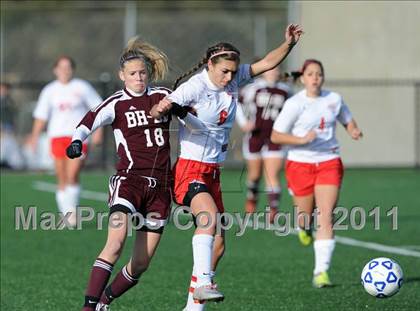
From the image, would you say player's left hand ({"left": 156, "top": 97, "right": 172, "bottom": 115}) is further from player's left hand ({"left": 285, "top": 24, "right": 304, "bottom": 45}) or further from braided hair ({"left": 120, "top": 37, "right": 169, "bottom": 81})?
player's left hand ({"left": 285, "top": 24, "right": 304, "bottom": 45})

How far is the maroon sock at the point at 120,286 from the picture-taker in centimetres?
726

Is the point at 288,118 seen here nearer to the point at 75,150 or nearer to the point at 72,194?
the point at 75,150

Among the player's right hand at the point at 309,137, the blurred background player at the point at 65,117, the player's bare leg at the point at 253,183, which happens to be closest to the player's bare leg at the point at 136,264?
the player's right hand at the point at 309,137

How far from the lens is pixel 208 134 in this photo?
743cm

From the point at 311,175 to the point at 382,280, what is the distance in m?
→ 2.16

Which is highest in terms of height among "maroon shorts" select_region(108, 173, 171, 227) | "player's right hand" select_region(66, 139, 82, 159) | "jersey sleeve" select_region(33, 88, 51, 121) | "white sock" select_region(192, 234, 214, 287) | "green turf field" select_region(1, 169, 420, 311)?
"jersey sleeve" select_region(33, 88, 51, 121)

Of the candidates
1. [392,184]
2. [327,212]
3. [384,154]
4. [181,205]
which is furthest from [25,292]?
[384,154]

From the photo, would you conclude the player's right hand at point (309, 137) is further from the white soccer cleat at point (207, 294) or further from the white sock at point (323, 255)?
the white soccer cleat at point (207, 294)

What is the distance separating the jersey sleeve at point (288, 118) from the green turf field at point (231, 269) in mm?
649

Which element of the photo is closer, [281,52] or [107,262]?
[107,262]

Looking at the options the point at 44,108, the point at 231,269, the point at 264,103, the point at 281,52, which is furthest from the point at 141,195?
the point at 264,103

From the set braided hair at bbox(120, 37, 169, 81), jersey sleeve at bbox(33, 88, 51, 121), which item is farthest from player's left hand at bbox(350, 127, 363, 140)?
jersey sleeve at bbox(33, 88, 51, 121)

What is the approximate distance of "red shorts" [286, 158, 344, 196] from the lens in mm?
9516

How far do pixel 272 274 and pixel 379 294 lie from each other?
228 centimetres
